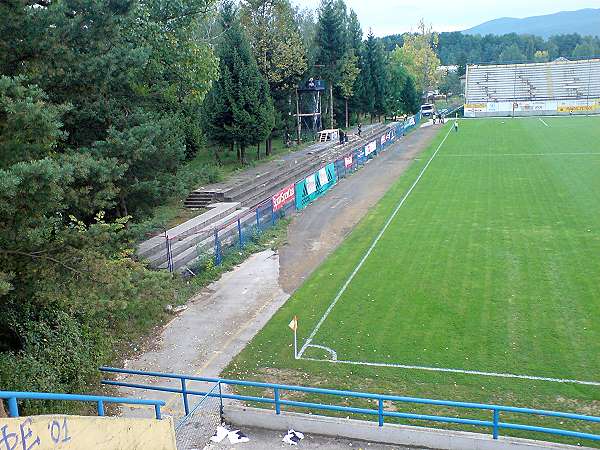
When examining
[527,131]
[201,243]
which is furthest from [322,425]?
[527,131]

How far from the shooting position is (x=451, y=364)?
13.4 meters

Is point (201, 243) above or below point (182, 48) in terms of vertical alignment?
below

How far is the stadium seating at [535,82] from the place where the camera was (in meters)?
97.8

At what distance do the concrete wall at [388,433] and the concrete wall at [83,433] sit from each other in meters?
3.12

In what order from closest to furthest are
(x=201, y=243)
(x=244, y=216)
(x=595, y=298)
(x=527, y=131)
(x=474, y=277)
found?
(x=595, y=298)
(x=474, y=277)
(x=201, y=243)
(x=244, y=216)
(x=527, y=131)

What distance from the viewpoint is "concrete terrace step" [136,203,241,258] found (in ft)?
71.7

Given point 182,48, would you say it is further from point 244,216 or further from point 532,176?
point 532,176

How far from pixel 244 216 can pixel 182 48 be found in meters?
9.00

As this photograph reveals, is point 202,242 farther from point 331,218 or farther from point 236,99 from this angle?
point 236,99

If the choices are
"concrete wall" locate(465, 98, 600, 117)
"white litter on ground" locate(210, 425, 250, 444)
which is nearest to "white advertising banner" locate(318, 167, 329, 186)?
"white litter on ground" locate(210, 425, 250, 444)

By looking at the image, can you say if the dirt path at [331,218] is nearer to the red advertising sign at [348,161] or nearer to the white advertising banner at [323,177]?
the white advertising banner at [323,177]

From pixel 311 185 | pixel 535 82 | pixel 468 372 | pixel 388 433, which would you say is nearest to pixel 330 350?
pixel 468 372

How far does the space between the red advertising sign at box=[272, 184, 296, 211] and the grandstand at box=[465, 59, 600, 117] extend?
67841 mm

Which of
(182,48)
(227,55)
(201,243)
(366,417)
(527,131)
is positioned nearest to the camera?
(366,417)
